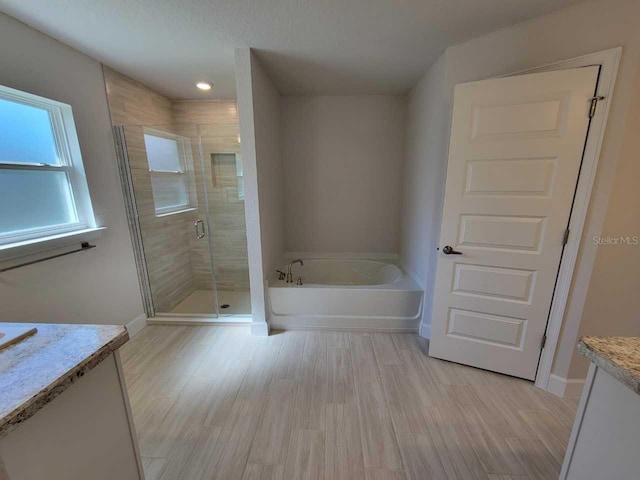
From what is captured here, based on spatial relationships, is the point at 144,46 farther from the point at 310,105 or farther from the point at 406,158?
the point at 406,158

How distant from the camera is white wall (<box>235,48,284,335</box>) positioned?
2.01m

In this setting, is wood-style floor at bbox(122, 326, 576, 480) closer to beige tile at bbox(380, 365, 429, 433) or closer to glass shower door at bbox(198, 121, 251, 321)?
beige tile at bbox(380, 365, 429, 433)

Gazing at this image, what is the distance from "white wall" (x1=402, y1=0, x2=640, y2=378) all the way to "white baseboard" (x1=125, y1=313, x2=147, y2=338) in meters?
3.37

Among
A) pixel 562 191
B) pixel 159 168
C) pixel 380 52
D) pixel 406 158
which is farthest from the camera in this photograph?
pixel 406 158

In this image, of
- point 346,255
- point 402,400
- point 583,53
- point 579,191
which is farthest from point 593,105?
point 346,255

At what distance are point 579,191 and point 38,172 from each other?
3.48m

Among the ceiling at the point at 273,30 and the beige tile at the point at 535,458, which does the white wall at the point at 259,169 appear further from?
the beige tile at the point at 535,458

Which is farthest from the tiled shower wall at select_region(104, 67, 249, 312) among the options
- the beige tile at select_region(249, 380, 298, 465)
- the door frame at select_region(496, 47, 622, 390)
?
the door frame at select_region(496, 47, 622, 390)

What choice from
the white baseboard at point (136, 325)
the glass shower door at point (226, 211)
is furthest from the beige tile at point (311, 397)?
the white baseboard at point (136, 325)

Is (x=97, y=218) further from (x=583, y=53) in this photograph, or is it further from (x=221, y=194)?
(x=583, y=53)

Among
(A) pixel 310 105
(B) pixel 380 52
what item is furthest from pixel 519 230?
(A) pixel 310 105

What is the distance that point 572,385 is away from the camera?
5.57ft

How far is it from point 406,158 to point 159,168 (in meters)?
2.82

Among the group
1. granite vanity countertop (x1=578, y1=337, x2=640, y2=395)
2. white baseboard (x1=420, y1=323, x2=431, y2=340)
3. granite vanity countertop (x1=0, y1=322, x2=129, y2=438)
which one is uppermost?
granite vanity countertop (x1=0, y1=322, x2=129, y2=438)
